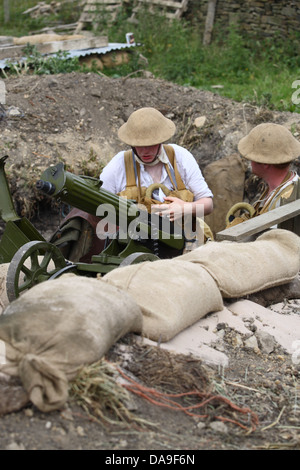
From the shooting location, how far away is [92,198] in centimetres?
507

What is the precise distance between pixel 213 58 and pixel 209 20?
163 centimetres

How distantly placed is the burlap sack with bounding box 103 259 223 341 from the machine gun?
2.41 ft

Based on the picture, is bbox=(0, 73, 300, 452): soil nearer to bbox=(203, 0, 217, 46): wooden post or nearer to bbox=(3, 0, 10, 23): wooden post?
bbox=(203, 0, 217, 46): wooden post

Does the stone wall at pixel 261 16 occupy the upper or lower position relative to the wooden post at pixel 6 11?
upper

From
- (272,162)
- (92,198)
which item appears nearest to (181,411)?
(92,198)

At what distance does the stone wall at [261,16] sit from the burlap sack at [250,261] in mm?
8567

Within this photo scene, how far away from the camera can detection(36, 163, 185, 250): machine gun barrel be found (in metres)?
4.88

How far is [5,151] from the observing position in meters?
7.71

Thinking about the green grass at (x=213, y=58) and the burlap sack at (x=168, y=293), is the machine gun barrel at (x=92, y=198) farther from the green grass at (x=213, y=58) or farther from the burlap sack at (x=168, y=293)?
the green grass at (x=213, y=58)

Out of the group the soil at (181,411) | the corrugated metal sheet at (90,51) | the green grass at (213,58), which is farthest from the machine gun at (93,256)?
the corrugated metal sheet at (90,51)

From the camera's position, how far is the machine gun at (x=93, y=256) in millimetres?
4871

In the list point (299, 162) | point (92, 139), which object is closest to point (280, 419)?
point (299, 162)

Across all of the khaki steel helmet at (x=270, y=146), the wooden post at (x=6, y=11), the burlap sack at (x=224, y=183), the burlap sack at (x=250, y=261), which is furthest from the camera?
the wooden post at (x=6, y=11)
